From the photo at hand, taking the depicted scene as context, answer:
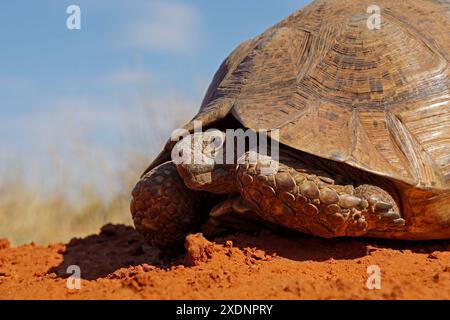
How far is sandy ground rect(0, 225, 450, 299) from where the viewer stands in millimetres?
3381

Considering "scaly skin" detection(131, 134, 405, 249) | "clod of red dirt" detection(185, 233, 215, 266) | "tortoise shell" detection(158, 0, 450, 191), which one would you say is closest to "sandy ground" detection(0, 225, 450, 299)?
"clod of red dirt" detection(185, 233, 215, 266)

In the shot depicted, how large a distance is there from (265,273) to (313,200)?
0.57m

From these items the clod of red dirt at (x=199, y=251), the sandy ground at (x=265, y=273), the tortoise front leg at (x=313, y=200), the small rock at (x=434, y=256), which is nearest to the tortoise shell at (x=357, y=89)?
the tortoise front leg at (x=313, y=200)

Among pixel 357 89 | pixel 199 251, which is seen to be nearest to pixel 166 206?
pixel 199 251

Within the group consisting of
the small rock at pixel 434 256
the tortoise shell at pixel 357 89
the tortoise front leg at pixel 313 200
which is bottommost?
the small rock at pixel 434 256

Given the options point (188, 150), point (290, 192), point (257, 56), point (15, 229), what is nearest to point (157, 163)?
point (188, 150)

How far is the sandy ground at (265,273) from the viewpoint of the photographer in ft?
11.1

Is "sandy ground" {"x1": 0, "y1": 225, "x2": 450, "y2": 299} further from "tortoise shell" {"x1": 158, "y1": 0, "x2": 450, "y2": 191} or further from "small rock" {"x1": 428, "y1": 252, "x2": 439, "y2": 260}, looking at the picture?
"tortoise shell" {"x1": 158, "y1": 0, "x2": 450, "y2": 191}

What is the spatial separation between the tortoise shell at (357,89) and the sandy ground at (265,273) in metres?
0.66

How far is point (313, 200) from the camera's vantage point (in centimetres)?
412

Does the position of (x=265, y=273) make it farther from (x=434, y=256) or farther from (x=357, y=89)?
(x=357, y=89)

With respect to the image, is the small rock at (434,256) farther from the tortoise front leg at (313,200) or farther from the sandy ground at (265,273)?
the tortoise front leg at (313,200)

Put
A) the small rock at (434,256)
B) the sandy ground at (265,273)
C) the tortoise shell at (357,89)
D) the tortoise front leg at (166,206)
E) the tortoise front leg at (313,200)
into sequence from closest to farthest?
1. the sandy ground at (265,273)
2. the tortoise front leg at (313,200)
3. the tortoise shell at (357,89)
4. the small rock at (434,256)
5. the tortoise front leg at (166,206)

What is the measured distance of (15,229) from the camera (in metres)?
10.3
